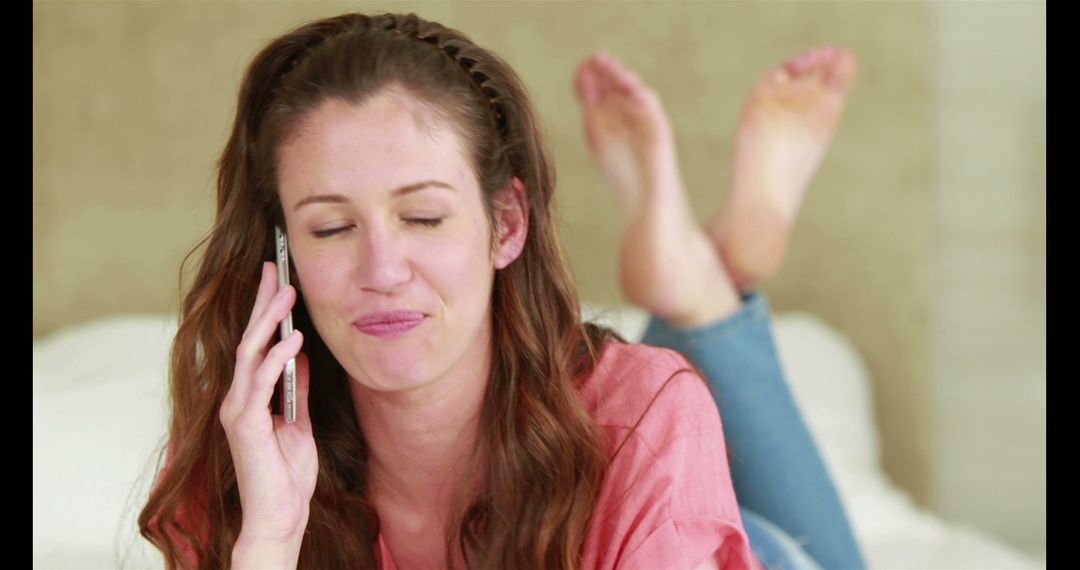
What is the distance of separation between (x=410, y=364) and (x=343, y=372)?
0.56 feet

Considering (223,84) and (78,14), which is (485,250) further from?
(78,14)

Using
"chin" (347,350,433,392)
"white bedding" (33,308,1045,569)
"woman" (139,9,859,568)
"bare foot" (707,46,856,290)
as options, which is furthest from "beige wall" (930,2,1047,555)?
"chin" (347,350,433,392)

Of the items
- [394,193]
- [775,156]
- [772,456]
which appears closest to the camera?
[394,193]

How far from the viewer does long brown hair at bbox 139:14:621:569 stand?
766 millimetres

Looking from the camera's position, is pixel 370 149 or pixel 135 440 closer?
pixel 370 149

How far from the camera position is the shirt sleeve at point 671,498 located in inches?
31.2

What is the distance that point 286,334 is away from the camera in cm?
79

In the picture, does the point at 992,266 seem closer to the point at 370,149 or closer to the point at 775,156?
the point at 775,156

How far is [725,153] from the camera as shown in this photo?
192cm

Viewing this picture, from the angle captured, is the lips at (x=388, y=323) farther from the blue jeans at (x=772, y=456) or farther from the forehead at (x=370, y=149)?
the blue jeans at (x=772, y=456)

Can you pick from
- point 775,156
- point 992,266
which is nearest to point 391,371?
point 775,156

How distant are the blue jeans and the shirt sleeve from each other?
328 mm

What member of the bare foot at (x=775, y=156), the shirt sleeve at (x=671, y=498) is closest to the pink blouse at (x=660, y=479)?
the shirt sleeve at (x=671, y=498)
